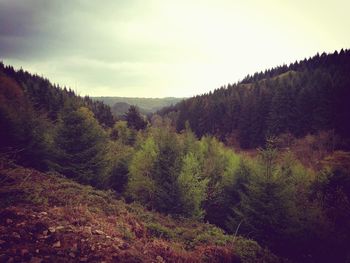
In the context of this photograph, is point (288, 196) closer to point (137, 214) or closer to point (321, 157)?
point (137, 214)

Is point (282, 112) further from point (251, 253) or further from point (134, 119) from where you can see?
point (251, 253)

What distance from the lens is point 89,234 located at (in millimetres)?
9109

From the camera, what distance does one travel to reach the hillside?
7.69m

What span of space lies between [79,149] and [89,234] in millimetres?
16235

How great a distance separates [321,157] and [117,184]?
44.8 meters

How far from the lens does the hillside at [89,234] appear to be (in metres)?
7.69

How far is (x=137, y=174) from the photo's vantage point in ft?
81.9

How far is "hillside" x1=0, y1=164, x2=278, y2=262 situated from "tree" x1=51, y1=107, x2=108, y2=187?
26.0 ft

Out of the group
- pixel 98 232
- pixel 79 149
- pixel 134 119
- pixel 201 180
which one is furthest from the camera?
pixel 134 119

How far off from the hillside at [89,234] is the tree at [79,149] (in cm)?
791

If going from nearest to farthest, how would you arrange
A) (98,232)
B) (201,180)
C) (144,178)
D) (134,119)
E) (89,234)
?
(89,234) < (98,232) < (144,178) < (201,180) < (134,119)

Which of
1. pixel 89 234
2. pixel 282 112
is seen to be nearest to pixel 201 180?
pixel 89 234

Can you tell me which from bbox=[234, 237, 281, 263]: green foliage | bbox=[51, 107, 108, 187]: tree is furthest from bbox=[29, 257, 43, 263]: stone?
bbox=[51, 107, 108, 187]: tree

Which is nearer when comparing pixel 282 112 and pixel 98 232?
pixel 98 232
